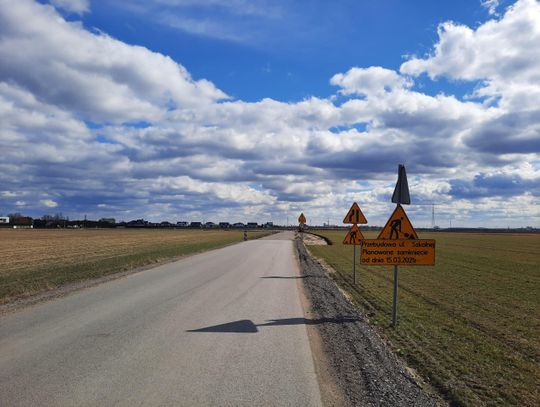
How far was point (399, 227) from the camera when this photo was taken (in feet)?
33.2

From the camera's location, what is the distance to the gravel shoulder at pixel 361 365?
5512 mm

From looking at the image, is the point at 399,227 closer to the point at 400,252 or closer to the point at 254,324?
the point at 400,252

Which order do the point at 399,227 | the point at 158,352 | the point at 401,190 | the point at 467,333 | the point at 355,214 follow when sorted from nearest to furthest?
1. the point at 158,352
2. the point at 467,333
3. the point at 401,190
4. the point at 399,227
5. the point at 355,214

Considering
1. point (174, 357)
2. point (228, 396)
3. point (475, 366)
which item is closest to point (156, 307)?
point (174, 357)

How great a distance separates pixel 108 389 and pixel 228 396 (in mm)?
1344

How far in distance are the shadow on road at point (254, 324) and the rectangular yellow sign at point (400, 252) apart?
133 cm

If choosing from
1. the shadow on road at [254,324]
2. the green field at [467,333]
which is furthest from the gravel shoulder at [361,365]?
the green field at [467,333]

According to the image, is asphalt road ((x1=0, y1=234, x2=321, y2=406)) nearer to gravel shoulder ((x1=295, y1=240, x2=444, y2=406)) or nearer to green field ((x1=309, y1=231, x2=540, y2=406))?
gravel shoulder ((x1=295, y1=240, x2=444, y2=406))

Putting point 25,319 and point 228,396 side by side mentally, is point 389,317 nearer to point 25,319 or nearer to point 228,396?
point 228,396

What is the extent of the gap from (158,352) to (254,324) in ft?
8.47

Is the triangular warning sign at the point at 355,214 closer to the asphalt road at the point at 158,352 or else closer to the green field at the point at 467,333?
the green field at the point at 467,333

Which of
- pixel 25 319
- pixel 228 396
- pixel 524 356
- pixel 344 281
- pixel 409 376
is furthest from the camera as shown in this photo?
pixel 344 281

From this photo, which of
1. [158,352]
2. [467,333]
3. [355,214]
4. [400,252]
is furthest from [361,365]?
[355,214]

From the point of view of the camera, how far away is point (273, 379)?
5.91 meters
